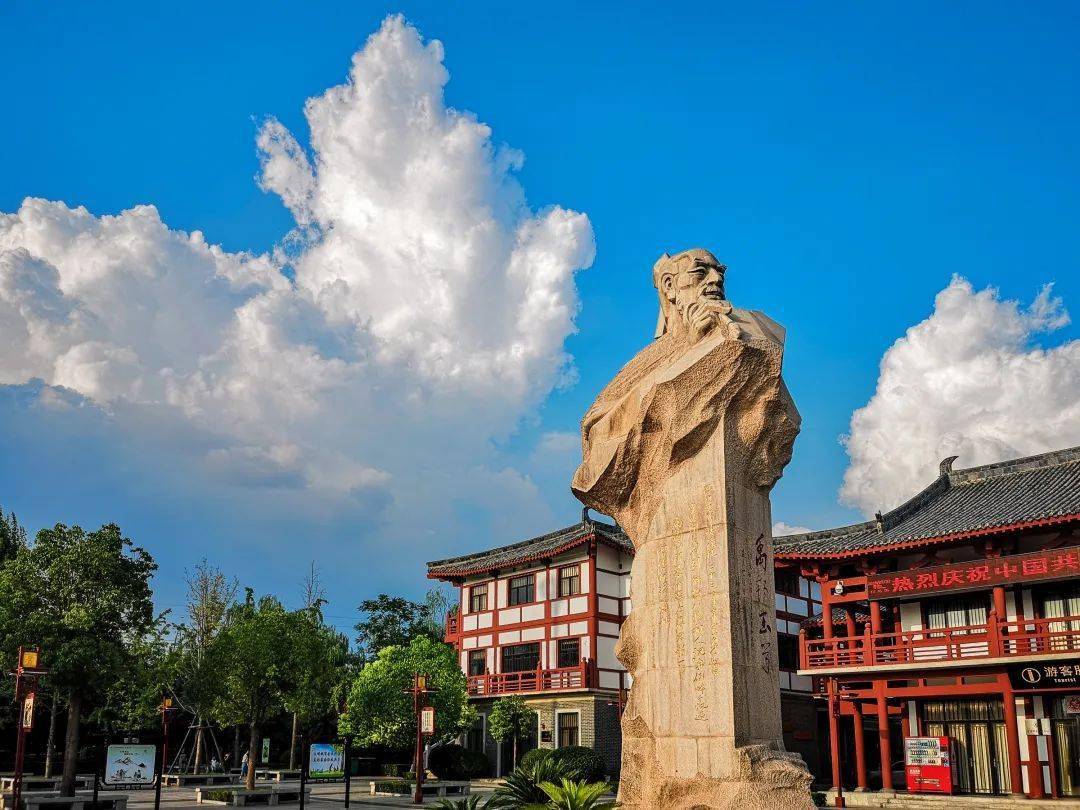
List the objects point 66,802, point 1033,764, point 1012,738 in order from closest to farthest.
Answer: point 66,802, point 1012,738, point 1033,764

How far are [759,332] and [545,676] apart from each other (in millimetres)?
28576

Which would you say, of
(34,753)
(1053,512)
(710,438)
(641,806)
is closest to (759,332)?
(710,438)

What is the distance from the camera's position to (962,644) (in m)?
26.3

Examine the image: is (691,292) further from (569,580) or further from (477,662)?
(477,662)

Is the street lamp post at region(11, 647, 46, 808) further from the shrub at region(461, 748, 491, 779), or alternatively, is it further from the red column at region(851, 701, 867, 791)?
the red column at region(851, 701, 867, 791)

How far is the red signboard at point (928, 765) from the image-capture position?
998 inches

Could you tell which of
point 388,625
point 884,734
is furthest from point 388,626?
point 884,734

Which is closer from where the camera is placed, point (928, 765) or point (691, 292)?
point (691, 292)

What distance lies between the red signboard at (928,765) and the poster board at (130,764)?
20.2 m

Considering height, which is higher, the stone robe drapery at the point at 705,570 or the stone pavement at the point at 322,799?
the stone robe drapery at the point at 705,570

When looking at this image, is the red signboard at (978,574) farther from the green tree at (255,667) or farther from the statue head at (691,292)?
the green tree at (255,667)

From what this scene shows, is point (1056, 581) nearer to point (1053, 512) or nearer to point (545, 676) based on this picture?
point (1053, 512)

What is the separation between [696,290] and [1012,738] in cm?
1932

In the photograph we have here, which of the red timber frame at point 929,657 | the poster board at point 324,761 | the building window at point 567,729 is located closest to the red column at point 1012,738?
the red timber frame at point 929,657
